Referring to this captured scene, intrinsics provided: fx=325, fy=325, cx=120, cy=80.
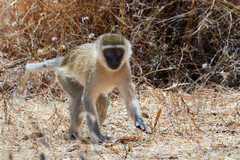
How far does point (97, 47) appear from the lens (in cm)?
374

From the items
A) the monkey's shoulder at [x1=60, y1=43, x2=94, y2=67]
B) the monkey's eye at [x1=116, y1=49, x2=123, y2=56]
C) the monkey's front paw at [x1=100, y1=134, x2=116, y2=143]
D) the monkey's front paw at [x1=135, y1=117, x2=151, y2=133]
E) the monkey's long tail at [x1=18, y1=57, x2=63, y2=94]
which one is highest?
the monkey's eye at [x1=116, y1=49, x2=123, y2=56]

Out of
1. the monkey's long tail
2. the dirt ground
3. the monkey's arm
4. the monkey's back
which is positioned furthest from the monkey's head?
the monkey's long tail

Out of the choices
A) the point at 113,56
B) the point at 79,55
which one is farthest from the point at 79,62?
the point at 113,56

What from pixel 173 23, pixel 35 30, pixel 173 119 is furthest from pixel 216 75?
pixel 35 30

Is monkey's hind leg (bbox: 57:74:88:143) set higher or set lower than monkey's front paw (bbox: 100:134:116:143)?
higher

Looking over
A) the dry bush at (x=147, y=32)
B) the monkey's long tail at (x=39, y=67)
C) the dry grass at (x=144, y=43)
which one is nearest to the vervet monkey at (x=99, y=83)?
the monkey's long tail at (x=39, y=67)

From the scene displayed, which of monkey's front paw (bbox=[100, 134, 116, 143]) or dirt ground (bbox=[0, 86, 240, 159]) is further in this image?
monkey's front paw (bbox=[100, 134, 116, 143])

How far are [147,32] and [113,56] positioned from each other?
2.59 metres

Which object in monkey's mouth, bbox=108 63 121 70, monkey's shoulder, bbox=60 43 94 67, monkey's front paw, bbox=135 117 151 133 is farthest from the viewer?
monkey's shoulder, bbox=60 43 94 67

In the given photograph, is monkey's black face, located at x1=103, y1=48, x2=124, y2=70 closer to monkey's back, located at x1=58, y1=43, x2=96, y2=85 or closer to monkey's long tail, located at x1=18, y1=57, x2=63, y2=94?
monkey's back, located at x1=58, y1=43, x2=96, y2=85

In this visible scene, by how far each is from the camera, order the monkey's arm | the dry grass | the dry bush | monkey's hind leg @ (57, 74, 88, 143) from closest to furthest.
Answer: the monkey's arm < monkey's hind leg @ (57, 74, 88, 143) < the dry grass < the dry bush

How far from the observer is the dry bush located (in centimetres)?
589

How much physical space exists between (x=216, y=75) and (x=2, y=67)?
385cm

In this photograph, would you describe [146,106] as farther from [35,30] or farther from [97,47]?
[35,30]
